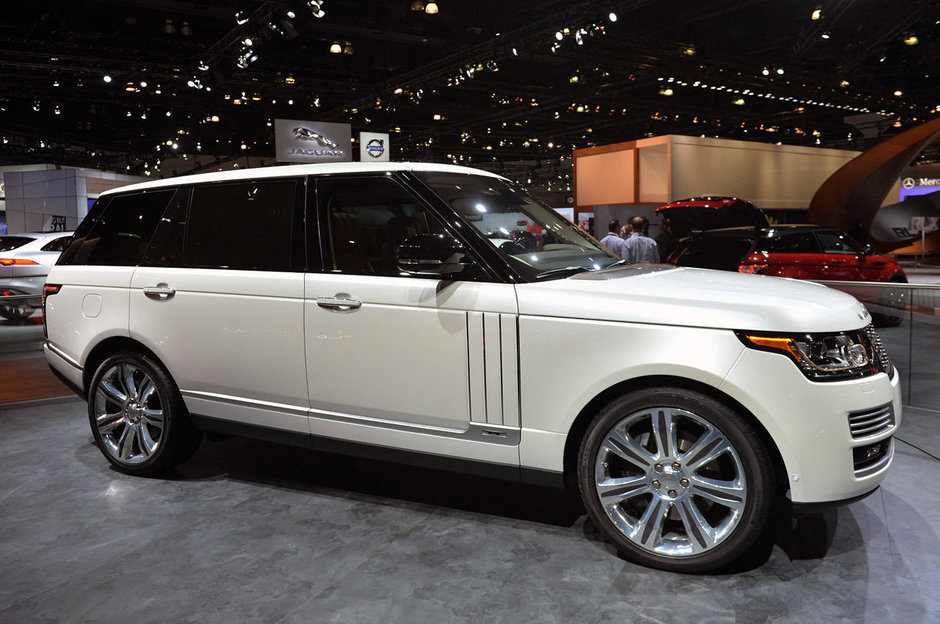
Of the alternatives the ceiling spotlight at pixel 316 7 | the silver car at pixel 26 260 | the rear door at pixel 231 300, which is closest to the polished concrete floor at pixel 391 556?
the rear door at pixel 231 300

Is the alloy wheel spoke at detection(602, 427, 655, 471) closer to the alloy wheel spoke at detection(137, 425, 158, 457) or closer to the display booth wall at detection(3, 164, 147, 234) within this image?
the alloy wheel spoke at detection(137, 425, 158, 457)

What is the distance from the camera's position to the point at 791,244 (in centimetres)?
1037

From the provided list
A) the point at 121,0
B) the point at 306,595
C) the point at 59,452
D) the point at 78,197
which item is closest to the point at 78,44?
the point at 121,0

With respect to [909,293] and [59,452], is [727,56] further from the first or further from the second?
[59,452]

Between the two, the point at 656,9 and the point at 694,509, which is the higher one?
the point at 656,9

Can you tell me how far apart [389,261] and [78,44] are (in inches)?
722

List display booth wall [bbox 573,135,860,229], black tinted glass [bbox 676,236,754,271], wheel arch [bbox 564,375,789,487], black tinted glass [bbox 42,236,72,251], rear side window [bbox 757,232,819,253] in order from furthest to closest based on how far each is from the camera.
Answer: display booth wall [bbox 573,135,860,229], black tinted glass [bbox 42,236,72,251], rear side window [bbox 757,232,819,253], black tinted glass [bbox 676,236,754,271], wheel arch [bbox 564,375,789,487]

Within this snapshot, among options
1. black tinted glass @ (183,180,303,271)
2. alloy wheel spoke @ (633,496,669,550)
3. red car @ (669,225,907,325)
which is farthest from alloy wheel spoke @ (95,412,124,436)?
red car @ (669,225,907,325)

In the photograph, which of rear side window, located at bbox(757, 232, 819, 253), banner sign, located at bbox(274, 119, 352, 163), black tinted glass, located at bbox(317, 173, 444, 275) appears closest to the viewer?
black tinted glass, located at bbox(317, 173, 444, 275)

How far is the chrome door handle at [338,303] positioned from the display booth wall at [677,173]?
13.6 m

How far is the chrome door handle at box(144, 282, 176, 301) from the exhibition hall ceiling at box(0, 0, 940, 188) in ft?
33.9

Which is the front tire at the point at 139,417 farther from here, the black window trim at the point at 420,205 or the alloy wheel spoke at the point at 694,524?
the alloy wheel spoke at the point at 694,524

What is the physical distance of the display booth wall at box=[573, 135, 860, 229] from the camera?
1644 centimetres

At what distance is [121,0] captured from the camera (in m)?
15.1
